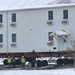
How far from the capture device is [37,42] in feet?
132

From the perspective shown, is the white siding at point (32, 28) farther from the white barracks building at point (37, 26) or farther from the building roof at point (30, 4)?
the building roof at point (30, 4)

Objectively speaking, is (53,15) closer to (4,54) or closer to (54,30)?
(54,30)

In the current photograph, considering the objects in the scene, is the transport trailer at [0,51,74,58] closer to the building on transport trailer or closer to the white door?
the building on transport trailer

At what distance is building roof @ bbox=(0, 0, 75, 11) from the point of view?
40219 mm

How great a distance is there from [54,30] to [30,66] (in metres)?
4.60

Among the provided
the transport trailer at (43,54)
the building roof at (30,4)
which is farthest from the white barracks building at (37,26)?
the transport trailer at (43,54)

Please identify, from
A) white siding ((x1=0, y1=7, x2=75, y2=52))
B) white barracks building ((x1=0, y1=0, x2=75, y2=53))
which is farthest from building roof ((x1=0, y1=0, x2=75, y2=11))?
white siding ((x1=0, y1=7, x2=75, y2=52))

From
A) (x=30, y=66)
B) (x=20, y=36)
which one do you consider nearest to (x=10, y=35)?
(x=20, y=36)

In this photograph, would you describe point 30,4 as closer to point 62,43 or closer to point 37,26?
point 37,26

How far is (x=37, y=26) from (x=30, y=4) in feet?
11.8

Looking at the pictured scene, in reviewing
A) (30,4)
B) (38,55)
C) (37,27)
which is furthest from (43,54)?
(30,4)

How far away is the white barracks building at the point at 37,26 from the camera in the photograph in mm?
39062

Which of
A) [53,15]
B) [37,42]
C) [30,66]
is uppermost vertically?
[53,15]

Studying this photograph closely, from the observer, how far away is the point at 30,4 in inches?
1695
